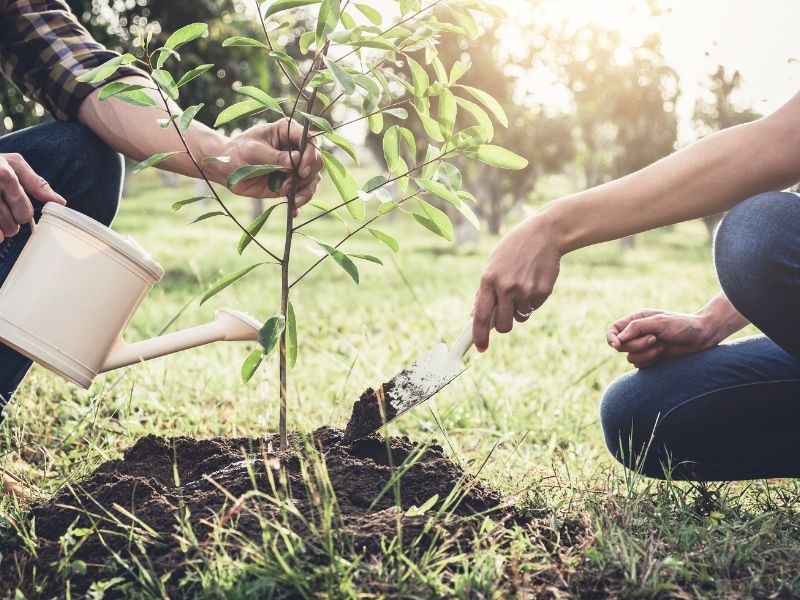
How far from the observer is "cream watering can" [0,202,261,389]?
1576 mm

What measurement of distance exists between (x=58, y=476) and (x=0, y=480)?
0.26 m

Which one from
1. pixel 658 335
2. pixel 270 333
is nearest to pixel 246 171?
pixel 270 333

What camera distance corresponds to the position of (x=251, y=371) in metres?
1.61

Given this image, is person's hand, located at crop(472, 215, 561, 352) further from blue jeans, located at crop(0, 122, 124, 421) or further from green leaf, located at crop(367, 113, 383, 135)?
blue jeans, located at crop(0, 122, 124, 421)

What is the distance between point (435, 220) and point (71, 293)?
A: 79 cm

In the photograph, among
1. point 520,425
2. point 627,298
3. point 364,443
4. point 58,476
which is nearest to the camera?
point 364,443

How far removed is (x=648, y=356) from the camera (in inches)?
78.7

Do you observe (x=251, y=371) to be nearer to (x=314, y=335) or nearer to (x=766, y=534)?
(x=766, y=534)

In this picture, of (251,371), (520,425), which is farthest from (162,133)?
(520,425)

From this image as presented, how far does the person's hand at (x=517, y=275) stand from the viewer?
1.55 meters

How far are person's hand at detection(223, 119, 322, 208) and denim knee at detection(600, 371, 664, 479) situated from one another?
0.99 meters

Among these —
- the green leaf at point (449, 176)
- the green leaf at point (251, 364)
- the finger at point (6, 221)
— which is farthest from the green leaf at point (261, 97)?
the finger at point (6, 221)

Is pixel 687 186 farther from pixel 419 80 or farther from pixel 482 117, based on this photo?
pixel 419 80

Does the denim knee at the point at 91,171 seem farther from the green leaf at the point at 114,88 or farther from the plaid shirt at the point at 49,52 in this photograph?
the green leaf at the point at 114,88
